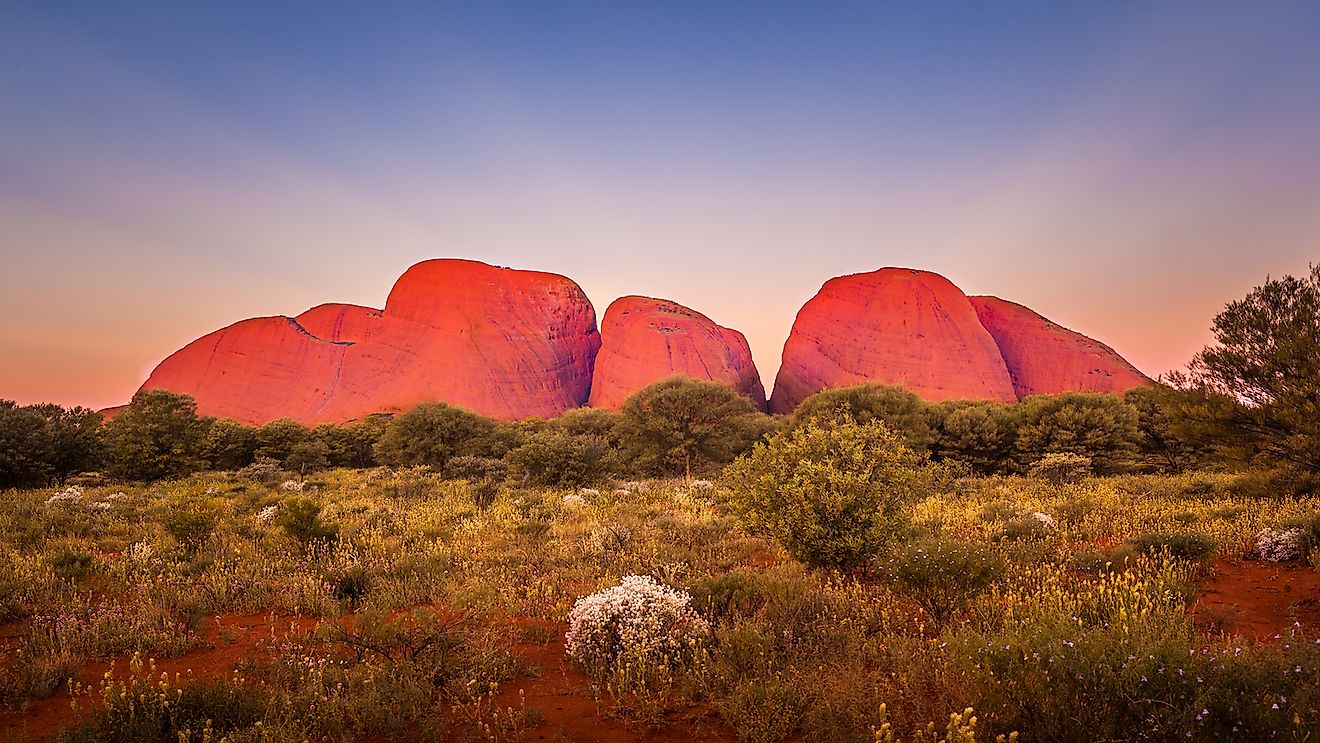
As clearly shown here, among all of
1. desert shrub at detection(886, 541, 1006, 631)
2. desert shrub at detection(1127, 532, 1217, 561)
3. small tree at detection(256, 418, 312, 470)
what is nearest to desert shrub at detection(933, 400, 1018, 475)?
desert shrub at detection(1127, 532, 1217, 561)

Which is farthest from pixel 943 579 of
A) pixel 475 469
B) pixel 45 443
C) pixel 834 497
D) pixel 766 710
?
pixel 45 443

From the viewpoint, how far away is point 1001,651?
405 cm

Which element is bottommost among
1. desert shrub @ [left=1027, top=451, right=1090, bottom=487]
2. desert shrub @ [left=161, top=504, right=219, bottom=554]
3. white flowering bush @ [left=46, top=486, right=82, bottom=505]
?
desert shrub @ [left=1027, top=451, right=1090, bottom=487]

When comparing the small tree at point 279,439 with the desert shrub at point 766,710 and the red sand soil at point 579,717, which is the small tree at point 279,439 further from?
the desert shrub at point 766,710

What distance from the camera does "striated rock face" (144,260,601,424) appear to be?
101 meters

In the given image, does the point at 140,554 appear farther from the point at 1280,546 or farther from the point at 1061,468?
the point at 1061,468

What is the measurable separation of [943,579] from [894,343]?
4239 inches

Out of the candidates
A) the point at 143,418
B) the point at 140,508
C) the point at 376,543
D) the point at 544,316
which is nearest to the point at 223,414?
the point at 544,316

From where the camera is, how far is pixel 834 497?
867cm

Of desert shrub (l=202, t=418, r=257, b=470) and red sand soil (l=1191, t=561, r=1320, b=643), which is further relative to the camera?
desert shrub (l=202, t=418, r=257, b=470)

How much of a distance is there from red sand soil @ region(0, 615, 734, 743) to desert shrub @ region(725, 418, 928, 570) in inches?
158

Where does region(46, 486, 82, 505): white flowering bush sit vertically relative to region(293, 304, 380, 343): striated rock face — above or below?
below

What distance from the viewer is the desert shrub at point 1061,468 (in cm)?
2347

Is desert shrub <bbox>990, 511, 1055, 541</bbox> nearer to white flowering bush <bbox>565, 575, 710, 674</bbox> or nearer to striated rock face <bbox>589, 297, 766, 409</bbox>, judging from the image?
white flowering bush <bbox>565, 575, 710, 674</bbox>
